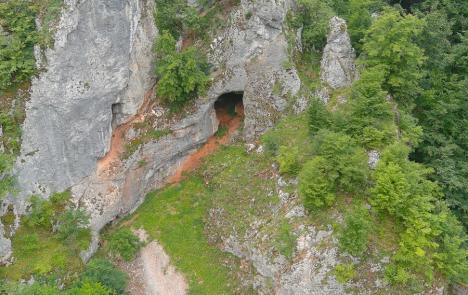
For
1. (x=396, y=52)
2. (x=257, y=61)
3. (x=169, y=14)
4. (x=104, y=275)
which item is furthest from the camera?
(x=257, y=61)

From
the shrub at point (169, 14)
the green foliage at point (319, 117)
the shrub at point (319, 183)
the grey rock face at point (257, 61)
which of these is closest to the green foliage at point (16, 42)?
the shrub at point (169, 14)

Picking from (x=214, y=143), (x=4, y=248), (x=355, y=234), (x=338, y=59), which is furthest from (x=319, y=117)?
(x=4, y=248)

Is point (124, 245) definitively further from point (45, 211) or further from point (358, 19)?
point (358, 19)

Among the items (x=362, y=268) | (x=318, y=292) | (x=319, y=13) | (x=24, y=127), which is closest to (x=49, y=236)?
(x=24, y=127)

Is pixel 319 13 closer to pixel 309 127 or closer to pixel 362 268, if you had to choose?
pixel 309 127

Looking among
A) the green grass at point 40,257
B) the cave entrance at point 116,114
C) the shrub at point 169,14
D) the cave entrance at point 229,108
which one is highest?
the shrub at point 169,14

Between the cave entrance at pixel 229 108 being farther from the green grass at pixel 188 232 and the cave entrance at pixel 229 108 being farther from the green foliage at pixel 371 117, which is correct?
the green foliage at pixel 371 117

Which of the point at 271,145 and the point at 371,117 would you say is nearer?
the point at 371,117
